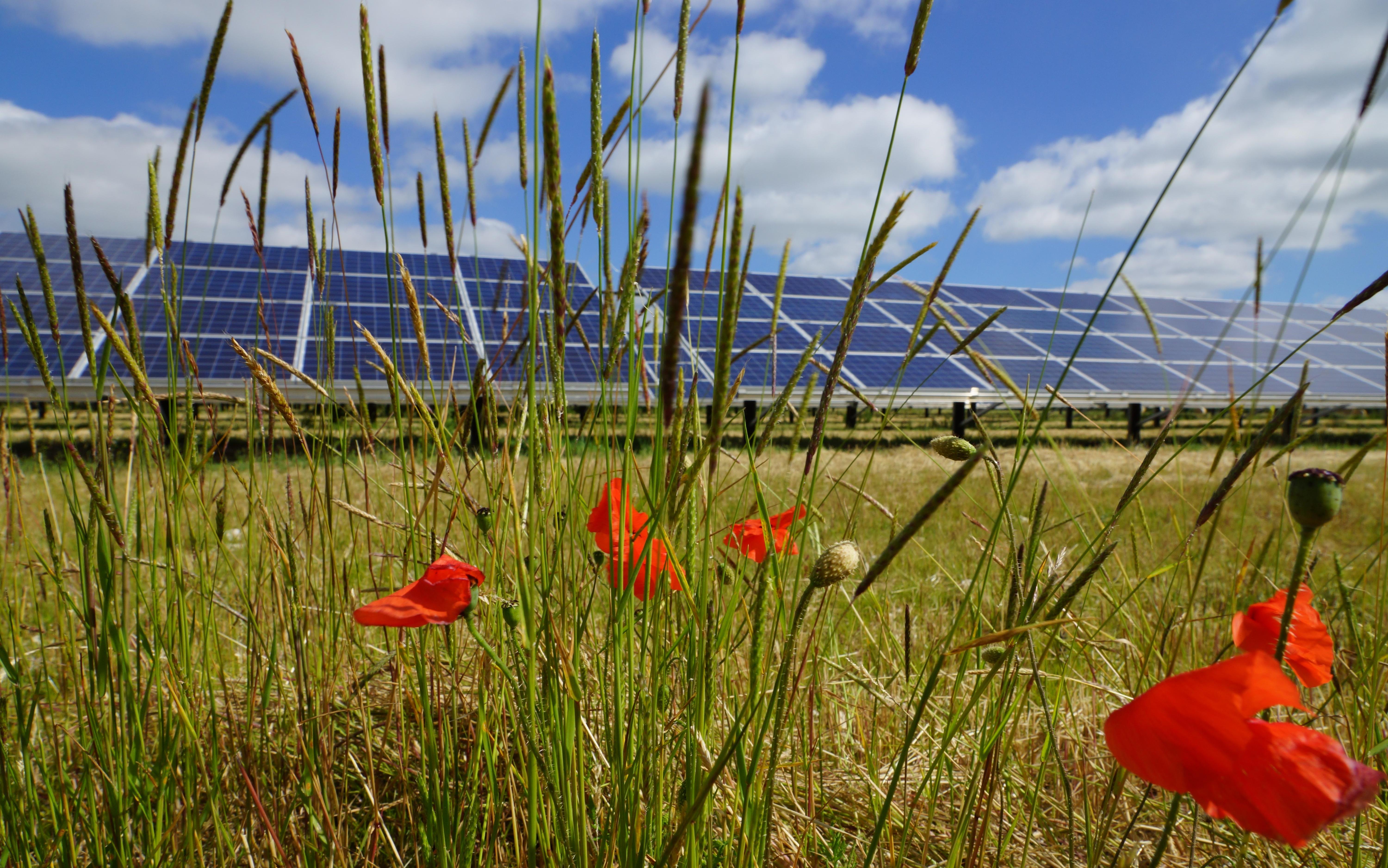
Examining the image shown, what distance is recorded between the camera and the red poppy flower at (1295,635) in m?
0.70

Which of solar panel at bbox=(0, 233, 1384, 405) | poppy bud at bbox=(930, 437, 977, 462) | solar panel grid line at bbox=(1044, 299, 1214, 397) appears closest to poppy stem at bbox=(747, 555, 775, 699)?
poppy bud at bbox=(930, 437, 977, 462)

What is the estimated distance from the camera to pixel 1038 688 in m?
0.64

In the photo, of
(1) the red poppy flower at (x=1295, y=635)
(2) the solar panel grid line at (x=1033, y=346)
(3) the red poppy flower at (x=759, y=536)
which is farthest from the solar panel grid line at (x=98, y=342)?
(2) the solar panel grid line at (x=1033, y=346)

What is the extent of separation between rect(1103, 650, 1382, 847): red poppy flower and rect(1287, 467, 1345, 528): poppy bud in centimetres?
12

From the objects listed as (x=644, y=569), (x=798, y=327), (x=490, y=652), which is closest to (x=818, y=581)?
(x=490, y=652)

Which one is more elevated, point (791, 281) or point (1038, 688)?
point (791, 281)

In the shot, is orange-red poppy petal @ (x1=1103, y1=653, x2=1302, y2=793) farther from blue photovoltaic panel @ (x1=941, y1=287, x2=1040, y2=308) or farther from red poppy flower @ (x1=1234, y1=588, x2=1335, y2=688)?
blue photovoltaic panel @ (x1=941, y1=287, x2=1040, y2=308)

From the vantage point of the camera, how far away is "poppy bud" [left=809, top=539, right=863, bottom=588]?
22.2 inches

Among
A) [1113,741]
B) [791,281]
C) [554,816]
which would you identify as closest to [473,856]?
[554,816]

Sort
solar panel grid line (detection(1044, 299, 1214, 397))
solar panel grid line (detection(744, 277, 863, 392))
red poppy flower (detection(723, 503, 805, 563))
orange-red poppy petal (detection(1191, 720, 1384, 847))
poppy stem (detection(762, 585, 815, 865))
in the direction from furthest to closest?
solar panel grid line (detection(1044, 299, 1214, 397))
solar panel grid line (detection(744, 277, 863, 392))
red poppy flower (detection(723, 503, 805, 563))
poppy stem (detection(762, 585, 815, 865))
orange-red poppy petal (detection(1191, 720, 1384, 847))

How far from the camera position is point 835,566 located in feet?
1.90

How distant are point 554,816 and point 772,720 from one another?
0.60 metres

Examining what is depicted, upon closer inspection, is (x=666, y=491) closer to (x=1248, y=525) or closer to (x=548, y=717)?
Result: (x=548, y=717)

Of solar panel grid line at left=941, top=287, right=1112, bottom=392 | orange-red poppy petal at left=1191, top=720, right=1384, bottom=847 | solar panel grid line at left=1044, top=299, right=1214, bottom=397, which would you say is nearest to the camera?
orange-red poppy petal at left=1191, top=720, right=1384, bottom=847
